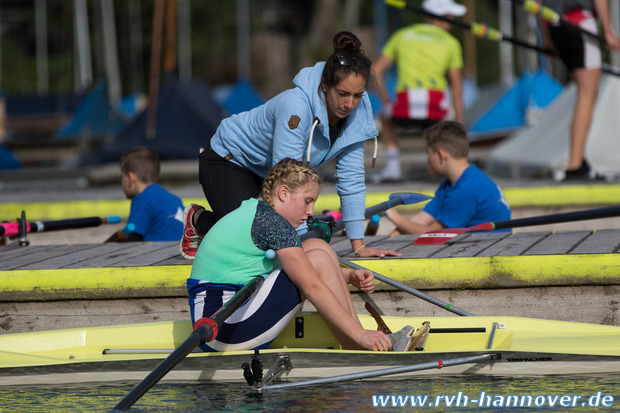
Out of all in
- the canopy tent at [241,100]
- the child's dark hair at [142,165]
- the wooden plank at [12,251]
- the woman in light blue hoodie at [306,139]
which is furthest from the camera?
the canopy tent at [241,100]

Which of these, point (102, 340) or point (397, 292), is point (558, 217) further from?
point (102, 340)

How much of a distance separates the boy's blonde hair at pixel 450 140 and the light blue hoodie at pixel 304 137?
1191 millimetres

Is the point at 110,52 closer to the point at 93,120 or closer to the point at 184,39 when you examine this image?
the point at 184,39

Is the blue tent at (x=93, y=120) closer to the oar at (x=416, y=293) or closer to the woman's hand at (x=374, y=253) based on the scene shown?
the woman's hand at (x=374, y=253)

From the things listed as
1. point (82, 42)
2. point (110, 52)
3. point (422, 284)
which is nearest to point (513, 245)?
point (422, 284)

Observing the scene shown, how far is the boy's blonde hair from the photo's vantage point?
611 cm

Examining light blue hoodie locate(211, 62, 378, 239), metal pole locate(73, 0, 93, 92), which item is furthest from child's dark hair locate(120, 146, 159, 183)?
metal pole locate(73, 0, 93, 92)

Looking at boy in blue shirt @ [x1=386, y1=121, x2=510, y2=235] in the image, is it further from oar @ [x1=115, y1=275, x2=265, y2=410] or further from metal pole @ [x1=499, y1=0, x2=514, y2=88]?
metal pole @ [x1=499, y1=0, x2=514, y2=88]

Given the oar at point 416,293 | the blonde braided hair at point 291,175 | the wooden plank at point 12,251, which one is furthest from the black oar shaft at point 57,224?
the blonde braided hair at point 291,175

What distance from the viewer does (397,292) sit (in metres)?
5.07

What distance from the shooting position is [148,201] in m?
6.50

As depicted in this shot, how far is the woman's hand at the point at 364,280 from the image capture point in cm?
466

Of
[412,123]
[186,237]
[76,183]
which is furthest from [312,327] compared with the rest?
[76,183]

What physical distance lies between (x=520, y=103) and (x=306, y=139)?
14.5m
